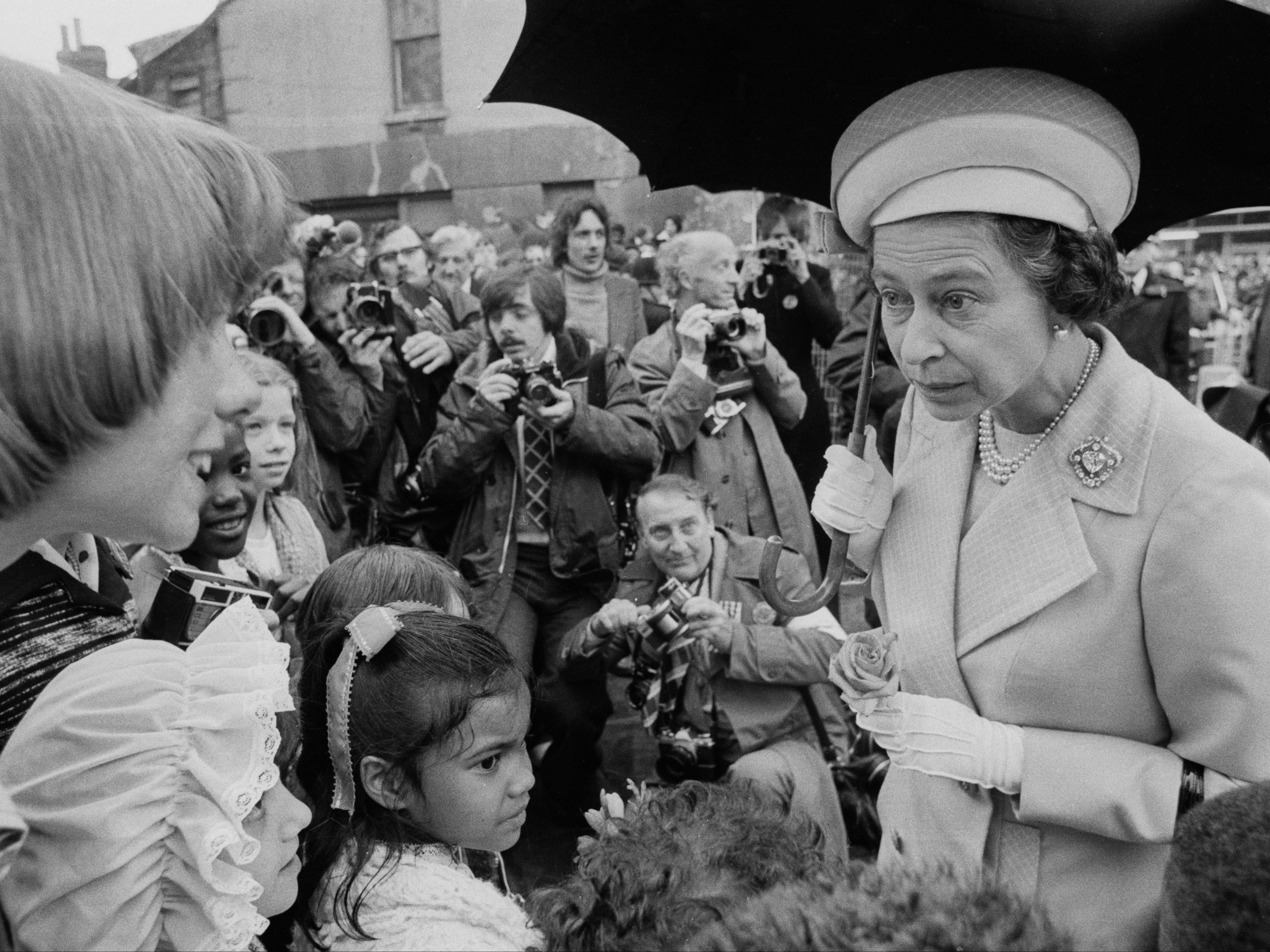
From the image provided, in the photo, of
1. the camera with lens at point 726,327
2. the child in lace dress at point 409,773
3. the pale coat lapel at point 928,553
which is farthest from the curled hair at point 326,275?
the pale coat lapel at point 928,553

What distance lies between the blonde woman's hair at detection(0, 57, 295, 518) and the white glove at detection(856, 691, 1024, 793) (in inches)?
42.1

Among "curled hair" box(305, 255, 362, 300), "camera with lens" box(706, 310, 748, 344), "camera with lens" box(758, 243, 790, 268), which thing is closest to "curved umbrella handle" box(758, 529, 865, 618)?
"camera with lens" box(706, 310, 748, 344)

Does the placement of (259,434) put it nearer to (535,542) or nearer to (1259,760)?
(535,542)

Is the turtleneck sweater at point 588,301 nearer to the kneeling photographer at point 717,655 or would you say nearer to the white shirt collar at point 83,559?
the kneeling photographer at point 717,655

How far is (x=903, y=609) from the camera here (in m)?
1.83

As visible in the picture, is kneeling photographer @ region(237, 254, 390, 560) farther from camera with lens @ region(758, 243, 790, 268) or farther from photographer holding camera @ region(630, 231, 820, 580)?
camera with lens @ region(758, 243, 790, 268)

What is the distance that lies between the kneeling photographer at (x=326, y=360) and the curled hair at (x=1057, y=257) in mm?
2841

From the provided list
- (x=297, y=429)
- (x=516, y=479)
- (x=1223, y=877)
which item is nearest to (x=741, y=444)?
(x=516, y=479)

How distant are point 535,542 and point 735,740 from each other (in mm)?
1192

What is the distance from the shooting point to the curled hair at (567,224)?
227 inches

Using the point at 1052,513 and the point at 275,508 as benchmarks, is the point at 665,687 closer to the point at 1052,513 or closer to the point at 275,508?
the point at 275,508

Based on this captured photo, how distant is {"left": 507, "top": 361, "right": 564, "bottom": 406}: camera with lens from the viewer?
4.13 meters

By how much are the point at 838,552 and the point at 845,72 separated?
783mm

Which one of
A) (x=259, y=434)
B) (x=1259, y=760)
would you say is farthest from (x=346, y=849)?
(x=259, y=434)
